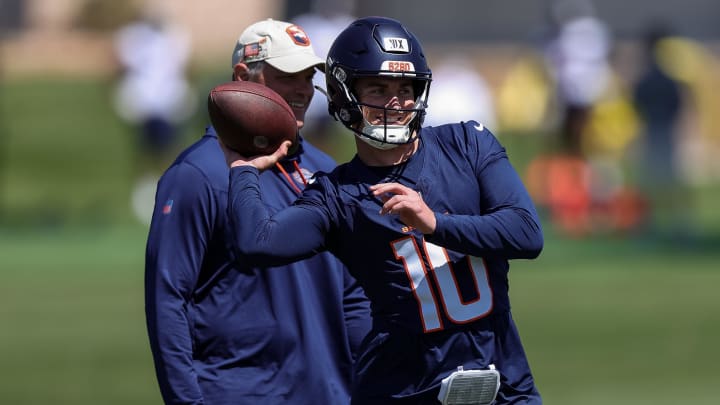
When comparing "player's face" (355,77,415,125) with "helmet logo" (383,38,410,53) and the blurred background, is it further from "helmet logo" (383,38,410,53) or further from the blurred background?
the blurred background

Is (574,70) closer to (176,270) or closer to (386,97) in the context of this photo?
(176,270)

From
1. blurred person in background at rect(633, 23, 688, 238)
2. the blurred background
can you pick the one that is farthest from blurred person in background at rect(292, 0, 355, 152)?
blurred person in background at rect(633, 23, 688, 238)

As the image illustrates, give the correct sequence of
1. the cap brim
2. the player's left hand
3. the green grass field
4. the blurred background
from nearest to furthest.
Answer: the player's left hand
the cap brim
the green grass field
the blurred background

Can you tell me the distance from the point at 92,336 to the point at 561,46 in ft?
30.7

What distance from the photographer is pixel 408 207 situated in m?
4.11

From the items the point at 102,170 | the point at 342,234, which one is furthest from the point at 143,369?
the point at 102,170

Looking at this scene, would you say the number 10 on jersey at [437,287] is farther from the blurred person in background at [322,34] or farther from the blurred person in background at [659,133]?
the blurred person in background at [659,133]

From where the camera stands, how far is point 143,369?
10.7m

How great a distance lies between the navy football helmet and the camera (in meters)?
4.35

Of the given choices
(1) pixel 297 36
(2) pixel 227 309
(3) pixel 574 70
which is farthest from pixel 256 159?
(3) pixel 574 70

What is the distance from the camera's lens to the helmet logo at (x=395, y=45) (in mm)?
4414

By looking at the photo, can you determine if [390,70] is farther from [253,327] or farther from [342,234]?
[253,327]

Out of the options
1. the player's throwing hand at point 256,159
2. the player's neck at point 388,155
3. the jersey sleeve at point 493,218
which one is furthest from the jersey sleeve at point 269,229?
the jersey sleeve at point 493,218

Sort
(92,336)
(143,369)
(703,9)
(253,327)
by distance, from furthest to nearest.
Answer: (703,9)
(92,336)
(143,369)
(253,327)
